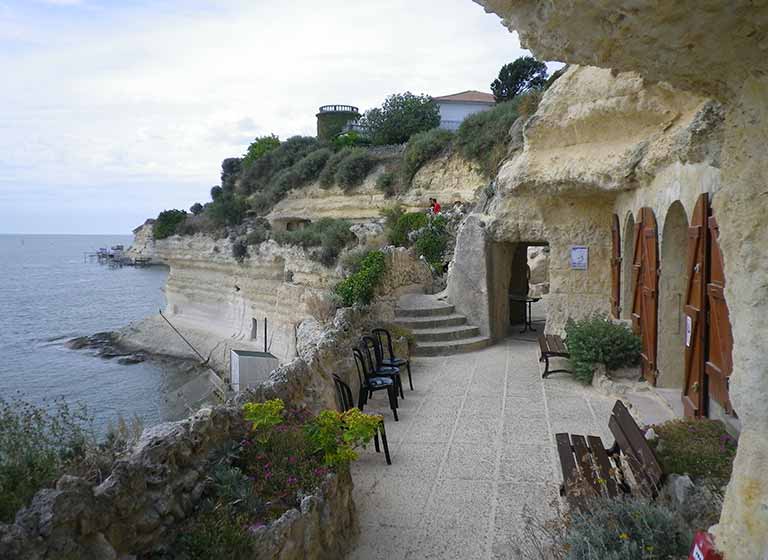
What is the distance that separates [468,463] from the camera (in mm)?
5977

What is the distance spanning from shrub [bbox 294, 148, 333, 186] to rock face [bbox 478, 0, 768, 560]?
33.8 meters

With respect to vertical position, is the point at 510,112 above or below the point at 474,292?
above

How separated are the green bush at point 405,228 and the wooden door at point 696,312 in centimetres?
1360

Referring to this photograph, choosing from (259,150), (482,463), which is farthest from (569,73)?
(259,150)

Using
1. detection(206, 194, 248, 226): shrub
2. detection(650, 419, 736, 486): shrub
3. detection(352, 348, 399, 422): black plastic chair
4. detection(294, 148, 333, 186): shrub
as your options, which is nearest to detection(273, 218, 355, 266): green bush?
detection(352, 348, 399, 422): black plastic chair

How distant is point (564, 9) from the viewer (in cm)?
272

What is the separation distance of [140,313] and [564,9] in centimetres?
4681

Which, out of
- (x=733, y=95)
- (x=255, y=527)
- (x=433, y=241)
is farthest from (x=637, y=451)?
(x=433, y=241)

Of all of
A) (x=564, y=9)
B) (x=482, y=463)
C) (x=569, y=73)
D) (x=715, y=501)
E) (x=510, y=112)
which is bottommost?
(x=482, y=463)

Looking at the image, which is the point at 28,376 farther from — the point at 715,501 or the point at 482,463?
the point at 715,501

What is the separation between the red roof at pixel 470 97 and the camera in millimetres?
53562

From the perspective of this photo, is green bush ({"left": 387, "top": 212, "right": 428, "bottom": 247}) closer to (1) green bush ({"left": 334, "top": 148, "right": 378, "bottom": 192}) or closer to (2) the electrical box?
(2) the electrical box

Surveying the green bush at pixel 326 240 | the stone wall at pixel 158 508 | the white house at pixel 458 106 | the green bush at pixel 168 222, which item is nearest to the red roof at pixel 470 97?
the white house at pixel 458 106

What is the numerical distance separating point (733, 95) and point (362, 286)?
8432mm
